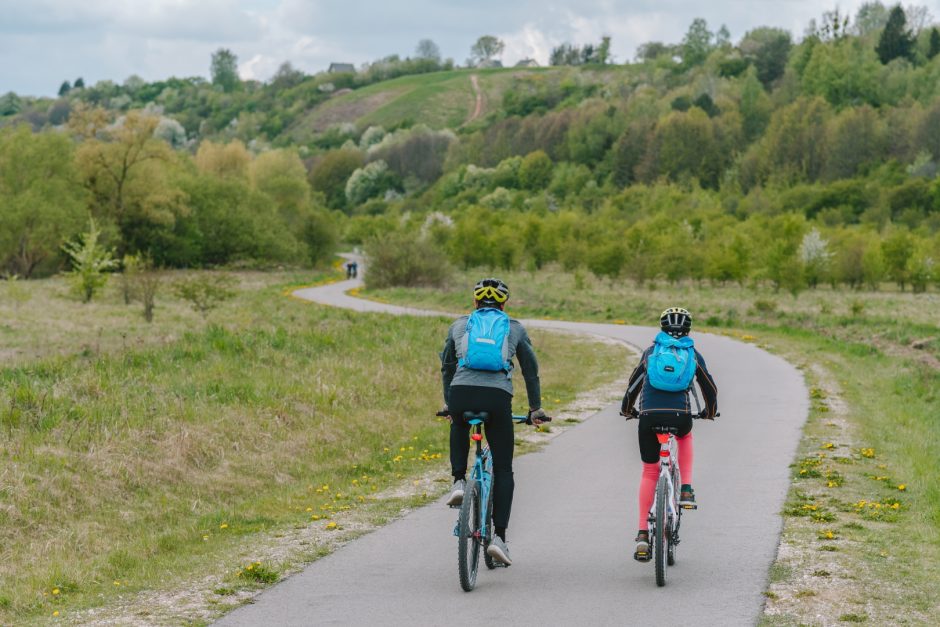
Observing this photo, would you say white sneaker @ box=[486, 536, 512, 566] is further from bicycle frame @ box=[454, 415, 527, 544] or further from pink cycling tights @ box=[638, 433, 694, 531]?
pink cycling tights @ box=[638, 433, 694, 531]

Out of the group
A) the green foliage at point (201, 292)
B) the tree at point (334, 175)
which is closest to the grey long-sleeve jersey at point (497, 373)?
the green foliage at point (201, 292)

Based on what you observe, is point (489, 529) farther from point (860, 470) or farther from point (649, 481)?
point (860, 470)

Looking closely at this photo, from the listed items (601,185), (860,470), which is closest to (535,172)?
(601,185)

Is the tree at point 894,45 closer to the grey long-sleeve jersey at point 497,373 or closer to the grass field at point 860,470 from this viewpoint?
the grass field at point 860,470

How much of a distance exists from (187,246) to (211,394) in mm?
68968

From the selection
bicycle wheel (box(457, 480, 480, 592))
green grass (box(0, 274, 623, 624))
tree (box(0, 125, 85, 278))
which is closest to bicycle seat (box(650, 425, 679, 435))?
bicycle wheel (box(457, 480, 480, 592))

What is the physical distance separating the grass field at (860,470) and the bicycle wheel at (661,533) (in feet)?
2.35

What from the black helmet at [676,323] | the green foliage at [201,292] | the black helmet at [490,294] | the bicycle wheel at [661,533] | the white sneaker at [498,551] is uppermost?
the black helmet at [490,294]

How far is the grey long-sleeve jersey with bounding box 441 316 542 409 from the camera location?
7543mm

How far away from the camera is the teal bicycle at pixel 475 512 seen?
727 centimetres

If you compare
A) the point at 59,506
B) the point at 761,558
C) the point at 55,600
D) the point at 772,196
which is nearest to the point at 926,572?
the point at 761,558

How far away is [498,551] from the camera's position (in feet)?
25.3

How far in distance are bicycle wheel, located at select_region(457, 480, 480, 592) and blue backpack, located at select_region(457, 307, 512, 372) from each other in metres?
0.81

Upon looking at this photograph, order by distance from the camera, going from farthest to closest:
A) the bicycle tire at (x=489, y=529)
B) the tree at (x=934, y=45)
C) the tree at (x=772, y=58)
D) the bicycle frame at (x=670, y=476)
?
the tree at (x=772, y=58), the tree at (x=934, y=45), the bicycle tire at (x=489, y=529), the bicycle frame at (x=670, y=476)
